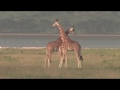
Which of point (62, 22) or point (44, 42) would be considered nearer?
point (44, 42)

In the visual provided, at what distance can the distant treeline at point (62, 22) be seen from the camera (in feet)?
359

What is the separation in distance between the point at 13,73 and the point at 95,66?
17.9 feet

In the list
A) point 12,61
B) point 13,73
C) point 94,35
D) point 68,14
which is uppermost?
point 68,14

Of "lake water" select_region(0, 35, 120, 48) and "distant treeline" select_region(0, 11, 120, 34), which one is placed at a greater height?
"distant treeline" select_region(0, 11, 120, 34)

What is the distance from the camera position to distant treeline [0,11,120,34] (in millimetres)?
109375

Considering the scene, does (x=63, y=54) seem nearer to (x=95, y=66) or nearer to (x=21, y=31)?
(x=95, y=66)

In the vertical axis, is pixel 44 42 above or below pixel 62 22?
below

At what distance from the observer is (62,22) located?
379 ft

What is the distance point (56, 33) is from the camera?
4186 inches

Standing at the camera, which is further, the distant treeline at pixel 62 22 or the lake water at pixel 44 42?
the distant treeline at pixel 62 22

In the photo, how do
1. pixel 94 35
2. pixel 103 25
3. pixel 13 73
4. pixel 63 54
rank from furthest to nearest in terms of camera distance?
pixel 103 25, pixel 94 35, pixel 63 54, pixel 13 73

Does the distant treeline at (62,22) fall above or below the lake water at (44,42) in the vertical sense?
above

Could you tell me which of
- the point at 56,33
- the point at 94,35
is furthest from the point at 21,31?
the point at 94,35

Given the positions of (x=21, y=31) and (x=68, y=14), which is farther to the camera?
(x=68, y=14)
